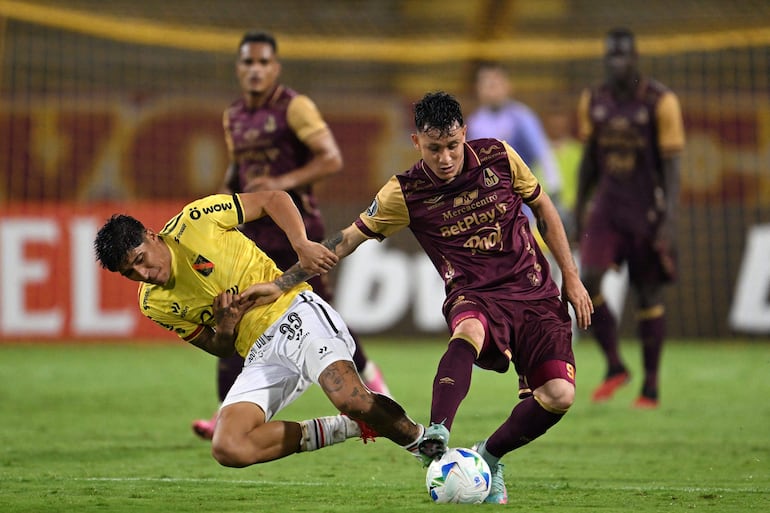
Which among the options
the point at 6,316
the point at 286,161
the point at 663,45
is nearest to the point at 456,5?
the point at 663,45

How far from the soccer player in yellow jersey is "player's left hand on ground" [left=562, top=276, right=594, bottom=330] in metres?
0.83

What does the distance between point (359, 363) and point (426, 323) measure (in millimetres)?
5803

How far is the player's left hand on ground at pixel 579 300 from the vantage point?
18.3 ft

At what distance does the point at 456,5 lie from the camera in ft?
64.9

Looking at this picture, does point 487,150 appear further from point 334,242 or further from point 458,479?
point 458,479

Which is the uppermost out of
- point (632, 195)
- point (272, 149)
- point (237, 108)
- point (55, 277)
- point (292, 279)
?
point (237, 108)

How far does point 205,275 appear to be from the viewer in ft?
19.1

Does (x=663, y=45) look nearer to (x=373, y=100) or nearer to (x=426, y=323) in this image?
(x=373, y=100)

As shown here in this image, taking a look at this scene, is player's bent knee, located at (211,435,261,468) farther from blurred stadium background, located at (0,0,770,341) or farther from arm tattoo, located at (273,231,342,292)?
blurred stadium background, located at (0,0,770,341)

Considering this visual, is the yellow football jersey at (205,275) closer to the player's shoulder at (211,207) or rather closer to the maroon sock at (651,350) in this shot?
the player's shoulder at (211,207)

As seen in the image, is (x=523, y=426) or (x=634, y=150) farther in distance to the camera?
(x=634, y=150)

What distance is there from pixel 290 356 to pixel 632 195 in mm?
4102

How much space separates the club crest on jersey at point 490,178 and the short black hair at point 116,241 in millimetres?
1490

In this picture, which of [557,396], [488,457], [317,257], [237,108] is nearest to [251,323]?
Result: [317,257]
